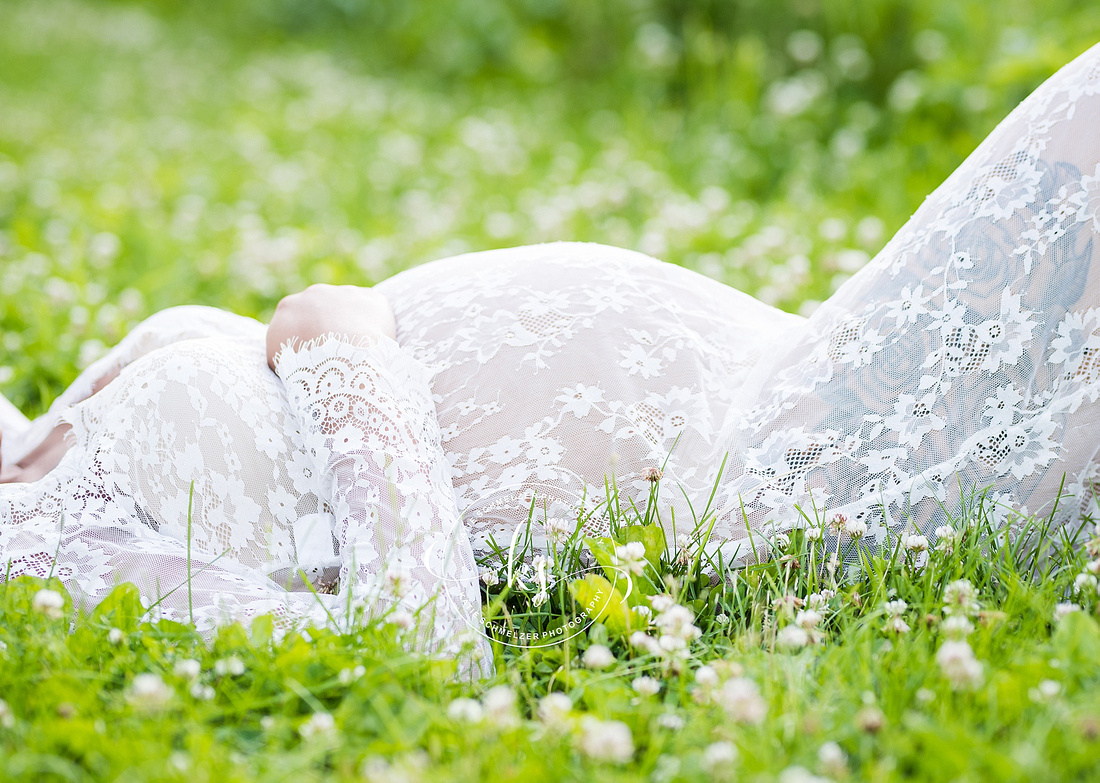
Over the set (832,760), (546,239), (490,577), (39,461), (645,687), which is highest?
(546,239)

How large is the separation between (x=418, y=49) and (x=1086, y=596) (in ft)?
26.2

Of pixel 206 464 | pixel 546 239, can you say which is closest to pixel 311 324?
pixel 206 464

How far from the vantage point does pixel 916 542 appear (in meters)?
1.68

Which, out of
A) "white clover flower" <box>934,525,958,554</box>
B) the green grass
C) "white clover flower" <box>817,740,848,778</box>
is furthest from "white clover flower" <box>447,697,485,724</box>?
"white clover flower" <box>934,525,958,554</box>

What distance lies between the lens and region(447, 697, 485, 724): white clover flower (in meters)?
1.27

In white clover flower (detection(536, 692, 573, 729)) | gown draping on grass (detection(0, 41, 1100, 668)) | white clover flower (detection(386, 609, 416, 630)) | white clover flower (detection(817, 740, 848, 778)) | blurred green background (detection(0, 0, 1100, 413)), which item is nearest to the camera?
white clover flower (detection(817, 740, 848, 778))

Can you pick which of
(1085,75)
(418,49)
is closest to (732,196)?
(1085,75)

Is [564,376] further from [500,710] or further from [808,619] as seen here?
[500,710]

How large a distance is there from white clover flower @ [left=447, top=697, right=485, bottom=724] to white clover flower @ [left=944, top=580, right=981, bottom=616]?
743 mm

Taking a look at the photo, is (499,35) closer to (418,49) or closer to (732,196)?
(418,49)

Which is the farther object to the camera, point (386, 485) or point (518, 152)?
point (518, 152)

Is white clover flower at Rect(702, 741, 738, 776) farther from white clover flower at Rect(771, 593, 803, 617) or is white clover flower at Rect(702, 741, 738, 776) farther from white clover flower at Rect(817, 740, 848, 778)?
white clover flower at Rect(771, 593, 803, 617)

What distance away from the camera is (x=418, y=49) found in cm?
858

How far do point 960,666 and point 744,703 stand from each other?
29 centimetres
